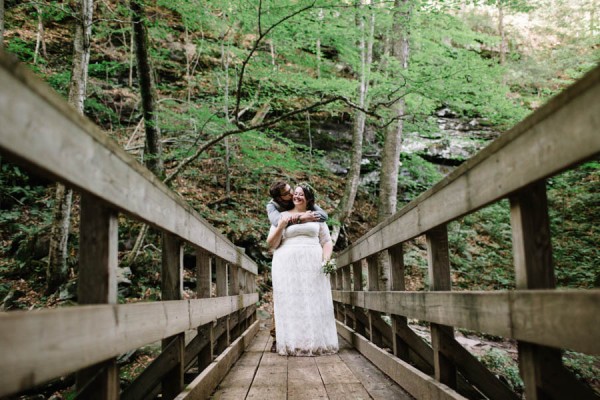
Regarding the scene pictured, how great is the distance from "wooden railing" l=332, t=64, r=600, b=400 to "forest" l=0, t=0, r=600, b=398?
2.82 m

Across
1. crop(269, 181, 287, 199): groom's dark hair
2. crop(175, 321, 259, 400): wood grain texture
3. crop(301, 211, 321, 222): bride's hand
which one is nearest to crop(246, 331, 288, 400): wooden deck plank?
crop(175, 321, 259, 400): wood grain texture

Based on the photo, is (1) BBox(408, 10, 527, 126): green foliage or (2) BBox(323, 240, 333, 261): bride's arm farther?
(1) BBox(408, 10, 527, 126): green foliage

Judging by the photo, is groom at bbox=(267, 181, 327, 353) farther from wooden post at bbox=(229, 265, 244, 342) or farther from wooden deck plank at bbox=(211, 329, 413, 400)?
wooden deck plank at bbox=(211, 329, 413, 400)

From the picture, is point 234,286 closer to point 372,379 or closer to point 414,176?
point 372,379

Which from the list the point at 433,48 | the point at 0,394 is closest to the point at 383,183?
the point at 433,48

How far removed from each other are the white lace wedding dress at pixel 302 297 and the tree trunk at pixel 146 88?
280 cm

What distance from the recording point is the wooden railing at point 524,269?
113 cm

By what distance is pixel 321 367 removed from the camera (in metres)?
3.82

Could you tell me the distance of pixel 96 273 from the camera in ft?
4.60

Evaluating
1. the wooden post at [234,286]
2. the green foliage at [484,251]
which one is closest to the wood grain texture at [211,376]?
the wooden post at [234,286]

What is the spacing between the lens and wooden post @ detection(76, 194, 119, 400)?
1.39m

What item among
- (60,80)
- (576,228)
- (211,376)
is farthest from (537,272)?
(576,228)

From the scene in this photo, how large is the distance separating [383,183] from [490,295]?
335 inches

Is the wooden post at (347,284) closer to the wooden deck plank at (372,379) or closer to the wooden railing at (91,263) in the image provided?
the wooden deck plank at (372,379)
